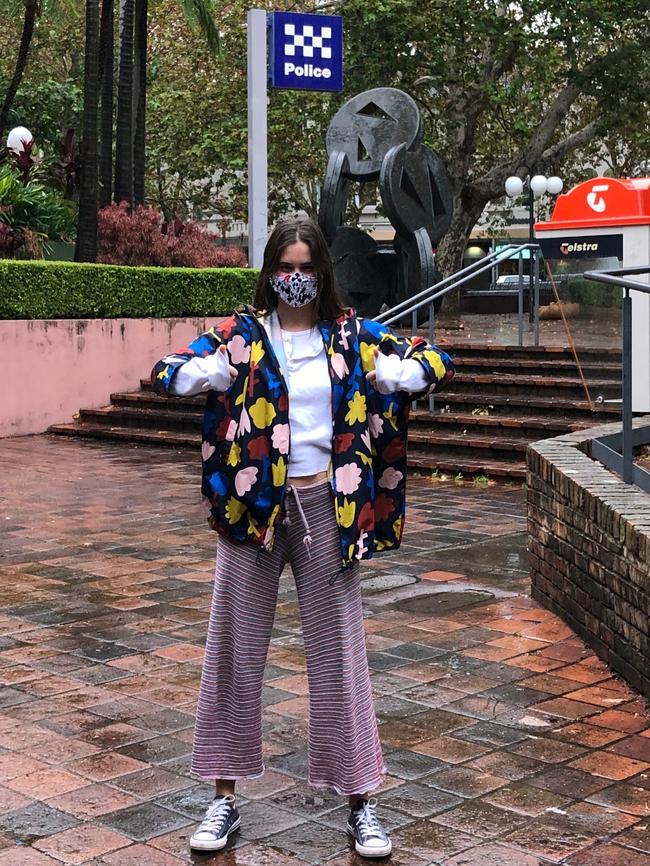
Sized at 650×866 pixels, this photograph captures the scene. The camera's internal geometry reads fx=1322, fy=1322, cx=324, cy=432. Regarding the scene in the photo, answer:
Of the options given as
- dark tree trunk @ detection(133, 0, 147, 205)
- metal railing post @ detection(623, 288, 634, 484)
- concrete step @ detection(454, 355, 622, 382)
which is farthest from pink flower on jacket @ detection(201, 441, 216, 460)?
dark tree trunk @ detection(133, 0, 147, 205)

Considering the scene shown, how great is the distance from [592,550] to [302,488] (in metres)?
2.35

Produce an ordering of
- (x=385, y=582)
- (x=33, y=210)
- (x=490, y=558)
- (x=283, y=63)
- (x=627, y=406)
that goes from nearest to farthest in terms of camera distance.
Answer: (x=627, y=406) < (x=385, y=582) < (x=490, y=558) < (x=283, y=63) < (x=33, y=210)

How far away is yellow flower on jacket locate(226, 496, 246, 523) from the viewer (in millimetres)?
3660

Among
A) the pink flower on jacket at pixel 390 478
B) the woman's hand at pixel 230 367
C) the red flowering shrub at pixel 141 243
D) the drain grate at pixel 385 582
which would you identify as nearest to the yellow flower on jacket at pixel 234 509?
the woman's hand at pixel 230 367

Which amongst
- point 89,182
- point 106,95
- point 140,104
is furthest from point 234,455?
point 140,104

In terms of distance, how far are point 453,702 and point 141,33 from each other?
17277mm

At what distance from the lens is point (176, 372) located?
11.9ft

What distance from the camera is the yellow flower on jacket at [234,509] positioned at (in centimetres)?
366

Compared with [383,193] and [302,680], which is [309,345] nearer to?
[302,680]

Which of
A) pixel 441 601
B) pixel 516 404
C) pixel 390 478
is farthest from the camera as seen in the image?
pixel 516 404

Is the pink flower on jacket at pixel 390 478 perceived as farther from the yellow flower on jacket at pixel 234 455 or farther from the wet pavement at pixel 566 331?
the wet pavement at pixel 566 331

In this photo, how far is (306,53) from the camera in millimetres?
17547

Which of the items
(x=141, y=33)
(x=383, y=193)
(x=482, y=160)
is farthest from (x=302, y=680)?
(x=482, y=160)

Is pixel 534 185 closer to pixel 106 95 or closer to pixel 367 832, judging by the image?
pixel 106 95
